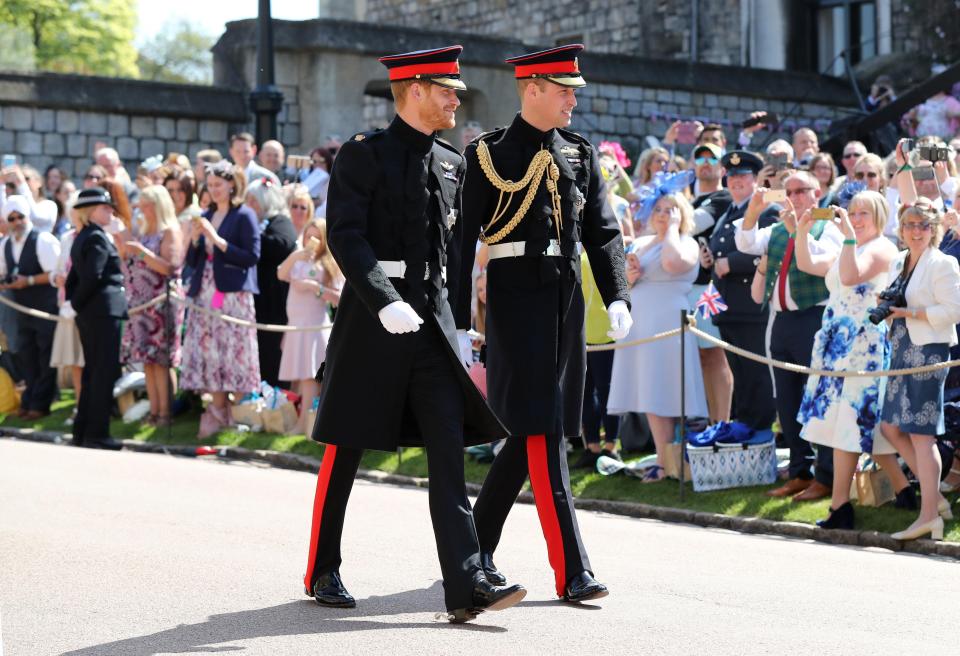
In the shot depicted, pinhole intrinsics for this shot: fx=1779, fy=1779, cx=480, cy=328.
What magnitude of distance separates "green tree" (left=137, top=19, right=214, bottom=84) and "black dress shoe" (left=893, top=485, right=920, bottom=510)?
71.8 meters

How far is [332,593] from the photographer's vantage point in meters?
6.70

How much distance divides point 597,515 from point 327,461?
3816mm

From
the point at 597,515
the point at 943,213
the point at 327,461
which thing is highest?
the point at 943,213

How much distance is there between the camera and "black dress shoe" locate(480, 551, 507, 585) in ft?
22.4

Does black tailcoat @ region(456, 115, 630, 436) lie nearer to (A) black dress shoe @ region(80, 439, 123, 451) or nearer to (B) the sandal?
(B) the sandal

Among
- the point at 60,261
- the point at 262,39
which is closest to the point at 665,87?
the point at 262,39

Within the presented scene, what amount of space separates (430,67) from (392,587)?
2094mm

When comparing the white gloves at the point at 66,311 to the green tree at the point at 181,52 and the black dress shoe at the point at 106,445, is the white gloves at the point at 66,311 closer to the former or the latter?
the black dress shoe at the point at 106,445

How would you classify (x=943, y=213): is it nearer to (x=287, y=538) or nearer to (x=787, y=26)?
(x=287, y=538)

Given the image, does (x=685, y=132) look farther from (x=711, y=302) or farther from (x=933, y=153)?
(x=933, y=153)

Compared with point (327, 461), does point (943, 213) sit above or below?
above

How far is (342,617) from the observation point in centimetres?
651

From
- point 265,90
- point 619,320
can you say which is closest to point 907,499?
point 619,320

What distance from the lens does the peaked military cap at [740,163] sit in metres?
11.8
